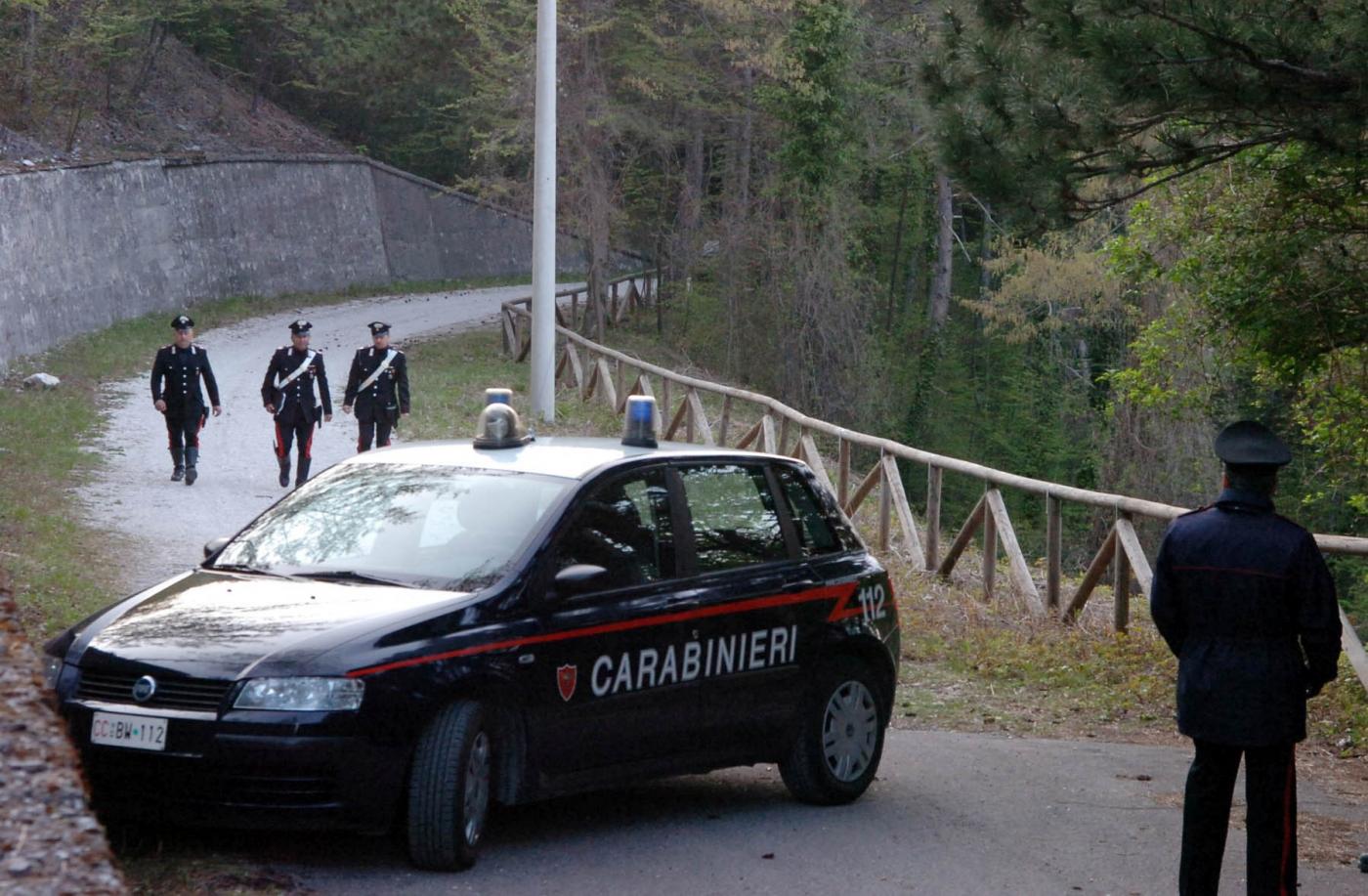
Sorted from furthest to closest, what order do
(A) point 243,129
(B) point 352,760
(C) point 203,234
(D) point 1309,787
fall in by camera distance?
1. (A) point 243,129
2. (C) point 203,234
3. (D) point 1309,787
4. (B) point 352,760

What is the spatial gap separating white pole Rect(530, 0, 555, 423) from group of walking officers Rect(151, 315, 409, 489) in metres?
2.00

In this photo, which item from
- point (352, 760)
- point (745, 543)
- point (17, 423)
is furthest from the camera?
point (17, 423)

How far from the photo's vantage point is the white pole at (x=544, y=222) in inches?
679

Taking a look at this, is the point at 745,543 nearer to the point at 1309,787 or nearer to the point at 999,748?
the point at 999,748

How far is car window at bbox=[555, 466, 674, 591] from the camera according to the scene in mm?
6605

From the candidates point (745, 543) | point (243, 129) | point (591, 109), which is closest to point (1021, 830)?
point (745, 543)

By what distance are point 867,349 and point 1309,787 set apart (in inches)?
1202

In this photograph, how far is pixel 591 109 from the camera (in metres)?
34.7

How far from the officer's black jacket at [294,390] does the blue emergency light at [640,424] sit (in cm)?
893

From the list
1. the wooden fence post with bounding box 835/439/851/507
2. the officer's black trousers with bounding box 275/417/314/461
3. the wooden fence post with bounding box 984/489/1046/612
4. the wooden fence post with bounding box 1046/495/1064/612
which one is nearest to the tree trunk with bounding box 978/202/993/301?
the wooden fence post with bounding box 835/439/851/507

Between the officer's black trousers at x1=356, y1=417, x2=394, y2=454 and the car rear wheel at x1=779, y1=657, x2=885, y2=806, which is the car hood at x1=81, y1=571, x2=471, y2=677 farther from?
the officer's black trousers at x1=356, y1=417, x2=394, y2=454

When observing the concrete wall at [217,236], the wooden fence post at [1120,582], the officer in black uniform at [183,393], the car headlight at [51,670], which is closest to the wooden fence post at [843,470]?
the wooden fence post at [1120,582]

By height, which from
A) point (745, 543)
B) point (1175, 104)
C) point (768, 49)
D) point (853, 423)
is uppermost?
point (768, 49)

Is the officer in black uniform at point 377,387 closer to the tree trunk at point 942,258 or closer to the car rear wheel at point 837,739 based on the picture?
the car rear wheel at point 837,739
